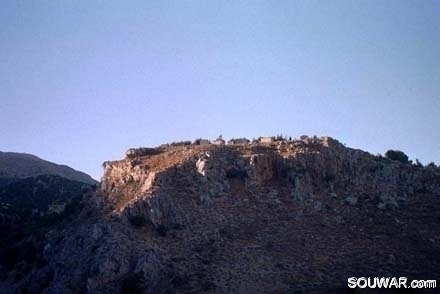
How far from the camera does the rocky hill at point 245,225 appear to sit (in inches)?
1487

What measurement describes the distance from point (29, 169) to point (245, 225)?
8322cm

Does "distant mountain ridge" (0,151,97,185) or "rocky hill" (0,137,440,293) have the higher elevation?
"distant mountain ridge" (0,151,97,185)

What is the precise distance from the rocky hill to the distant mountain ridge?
64689 millimetres

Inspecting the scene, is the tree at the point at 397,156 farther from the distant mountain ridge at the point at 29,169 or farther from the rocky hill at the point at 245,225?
the distant mountain ridge at the point at 29,169

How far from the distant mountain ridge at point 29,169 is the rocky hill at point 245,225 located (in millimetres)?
64689

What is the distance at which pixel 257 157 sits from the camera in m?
47.1

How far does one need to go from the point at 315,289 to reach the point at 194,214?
1108 centimetres

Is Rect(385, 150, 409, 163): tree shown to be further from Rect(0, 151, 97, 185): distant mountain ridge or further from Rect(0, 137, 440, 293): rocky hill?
Rect(0, 151, 97, 185): distant mountain ridge

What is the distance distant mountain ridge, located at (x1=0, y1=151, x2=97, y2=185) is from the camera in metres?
113

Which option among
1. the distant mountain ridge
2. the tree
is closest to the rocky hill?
the tree

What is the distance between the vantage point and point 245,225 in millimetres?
42406

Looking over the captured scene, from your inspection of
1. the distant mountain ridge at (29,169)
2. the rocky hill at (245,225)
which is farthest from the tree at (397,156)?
the distant mountain ridge at (29,169)

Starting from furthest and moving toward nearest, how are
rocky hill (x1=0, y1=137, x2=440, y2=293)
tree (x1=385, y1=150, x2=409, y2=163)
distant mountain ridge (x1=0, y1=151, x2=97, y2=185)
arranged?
distant mountain ridge (x1=0, y1=151, x2=97, y2=185), tree (x1=385, y1=150, x2=409, y2=163), rocky hill (x1=0, y1=137, x2=440, y2=293)

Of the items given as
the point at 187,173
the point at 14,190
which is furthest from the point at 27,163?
the point at 187,173
